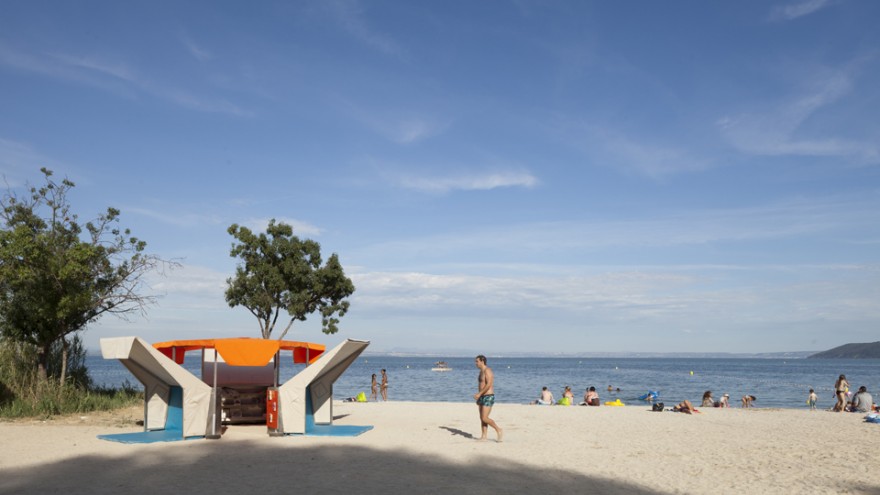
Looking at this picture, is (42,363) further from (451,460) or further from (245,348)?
(451,460)

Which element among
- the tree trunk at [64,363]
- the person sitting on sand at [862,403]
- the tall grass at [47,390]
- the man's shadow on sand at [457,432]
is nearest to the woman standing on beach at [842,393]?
the person sitting on sand at [862,403]

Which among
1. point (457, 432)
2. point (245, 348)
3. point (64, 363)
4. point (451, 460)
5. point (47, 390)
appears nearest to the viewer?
point (451, 460)

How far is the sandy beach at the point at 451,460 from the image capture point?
9.16 metres

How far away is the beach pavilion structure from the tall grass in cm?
401

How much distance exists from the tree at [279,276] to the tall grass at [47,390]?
7649 mm

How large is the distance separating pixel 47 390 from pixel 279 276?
1021 cm

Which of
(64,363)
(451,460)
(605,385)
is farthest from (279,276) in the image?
(605,385)

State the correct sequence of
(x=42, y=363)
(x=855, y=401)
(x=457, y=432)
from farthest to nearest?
(x=855, y=401)
(x=42, y=363)
(x=457, y=432)

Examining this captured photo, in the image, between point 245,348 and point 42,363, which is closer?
point 245,348

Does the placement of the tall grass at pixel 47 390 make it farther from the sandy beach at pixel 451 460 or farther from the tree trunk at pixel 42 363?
the sandy beach at pixel 451 460

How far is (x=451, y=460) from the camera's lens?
1117 centimetres

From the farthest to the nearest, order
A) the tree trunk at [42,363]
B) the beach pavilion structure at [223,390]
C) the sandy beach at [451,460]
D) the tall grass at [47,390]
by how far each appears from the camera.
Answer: the tree trunk at [42,363]
the tall grass at [47,390]
the beach pavilion structure at [223,390]
the sandy beach at [451,460]

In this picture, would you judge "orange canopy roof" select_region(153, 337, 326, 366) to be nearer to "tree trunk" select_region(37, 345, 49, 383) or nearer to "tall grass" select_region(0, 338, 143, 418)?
"tall grass" select_region(0, 338, 143, 418)

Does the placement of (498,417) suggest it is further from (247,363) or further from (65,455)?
(65,455)
